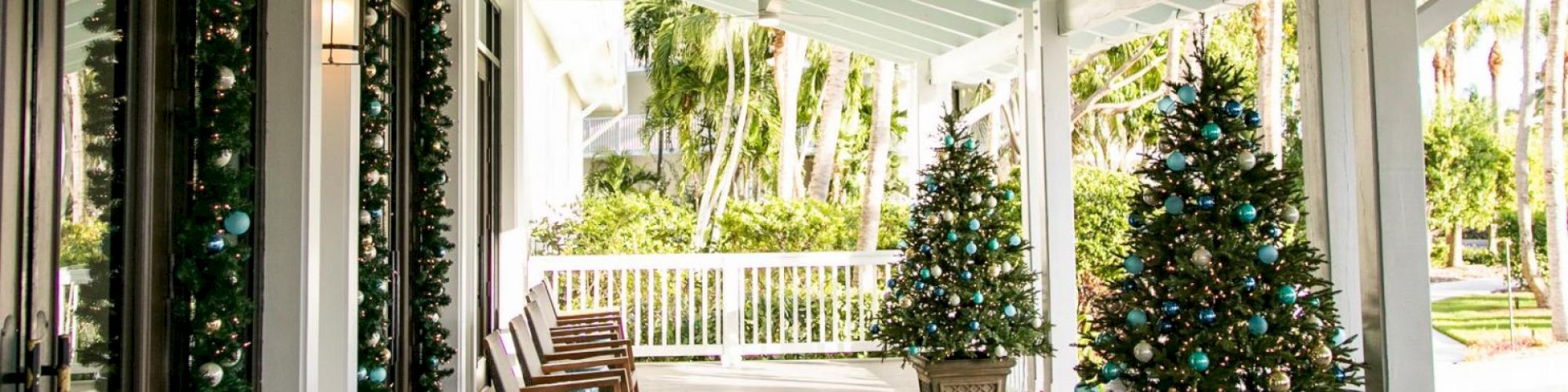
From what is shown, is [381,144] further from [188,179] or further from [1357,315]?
[1357,315]

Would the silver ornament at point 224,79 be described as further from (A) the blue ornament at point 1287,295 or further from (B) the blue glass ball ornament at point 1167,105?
(A) the blue ornament at point 1287,295

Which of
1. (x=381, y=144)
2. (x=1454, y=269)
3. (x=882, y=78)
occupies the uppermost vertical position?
(x=882, y=78)

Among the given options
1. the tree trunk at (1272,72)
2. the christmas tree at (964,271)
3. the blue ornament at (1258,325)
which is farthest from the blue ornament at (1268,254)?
the tree trunk at (1272,72)

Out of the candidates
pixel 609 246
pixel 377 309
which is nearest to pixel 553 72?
pixel 609 246

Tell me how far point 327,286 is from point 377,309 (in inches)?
15.0

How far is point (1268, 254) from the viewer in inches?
121

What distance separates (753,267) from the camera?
799 centimetres

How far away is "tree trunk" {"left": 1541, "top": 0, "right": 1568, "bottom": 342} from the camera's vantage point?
30.0 feet

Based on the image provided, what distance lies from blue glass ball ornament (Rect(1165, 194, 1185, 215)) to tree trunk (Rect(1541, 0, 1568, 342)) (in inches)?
304

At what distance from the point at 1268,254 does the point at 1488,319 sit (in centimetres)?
1069

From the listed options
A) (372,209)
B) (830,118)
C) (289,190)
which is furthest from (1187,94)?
(830,118)

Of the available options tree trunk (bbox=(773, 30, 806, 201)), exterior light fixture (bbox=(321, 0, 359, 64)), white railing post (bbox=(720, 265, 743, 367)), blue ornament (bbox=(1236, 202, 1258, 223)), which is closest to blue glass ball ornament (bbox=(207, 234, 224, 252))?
exterior light fixture (bbox=(321, 0, 359, 64))

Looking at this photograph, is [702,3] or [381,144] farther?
[702,3]

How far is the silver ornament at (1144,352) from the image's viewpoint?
3188mm
